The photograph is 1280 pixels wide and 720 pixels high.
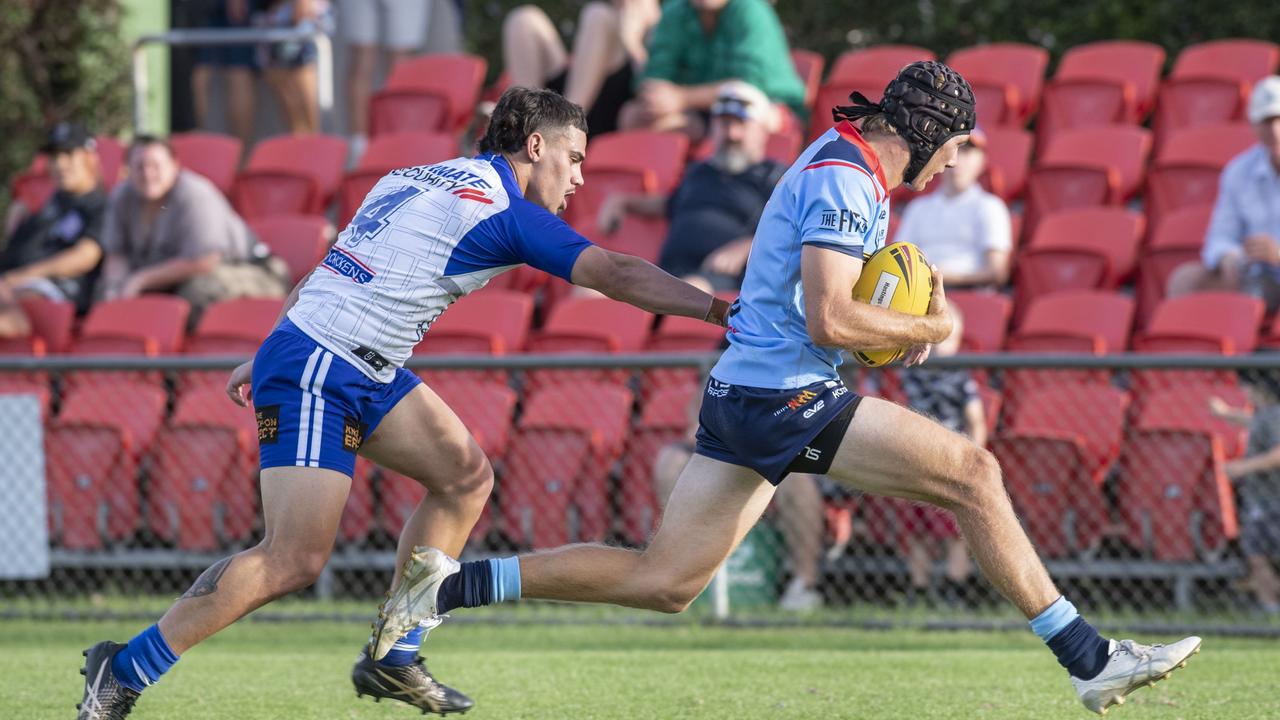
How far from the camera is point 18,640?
26.6ft

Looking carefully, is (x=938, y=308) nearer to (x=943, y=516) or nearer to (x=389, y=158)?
(x=943, y=516)

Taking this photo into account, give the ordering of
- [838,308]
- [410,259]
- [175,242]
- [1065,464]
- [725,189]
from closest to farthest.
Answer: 1. [838,308]
2. [410,259]
3. [1065,464]
4. [725,189]
5. [175,242]

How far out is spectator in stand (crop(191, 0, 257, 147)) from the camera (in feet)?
44.0

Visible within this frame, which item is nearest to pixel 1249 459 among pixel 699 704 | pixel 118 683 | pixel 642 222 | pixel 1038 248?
pixel 1038 248

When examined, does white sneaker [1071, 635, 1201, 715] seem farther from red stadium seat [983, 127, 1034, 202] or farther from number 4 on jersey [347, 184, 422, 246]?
red stadium seat [983, 127, 1034, 202]

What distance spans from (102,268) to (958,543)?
5827 millimetres

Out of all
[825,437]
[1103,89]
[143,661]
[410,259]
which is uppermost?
[410,259]

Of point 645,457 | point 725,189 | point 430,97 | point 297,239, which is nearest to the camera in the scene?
point 645,457

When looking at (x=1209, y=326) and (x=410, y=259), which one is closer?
(x=410, y=259)

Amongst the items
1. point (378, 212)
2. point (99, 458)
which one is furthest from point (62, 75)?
point (378, 212)

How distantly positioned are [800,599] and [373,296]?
12.3 ft

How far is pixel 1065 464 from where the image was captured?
7961mm

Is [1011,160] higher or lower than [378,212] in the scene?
lower

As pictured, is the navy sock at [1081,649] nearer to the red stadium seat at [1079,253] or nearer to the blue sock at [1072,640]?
the blue sock at [1072,640]
